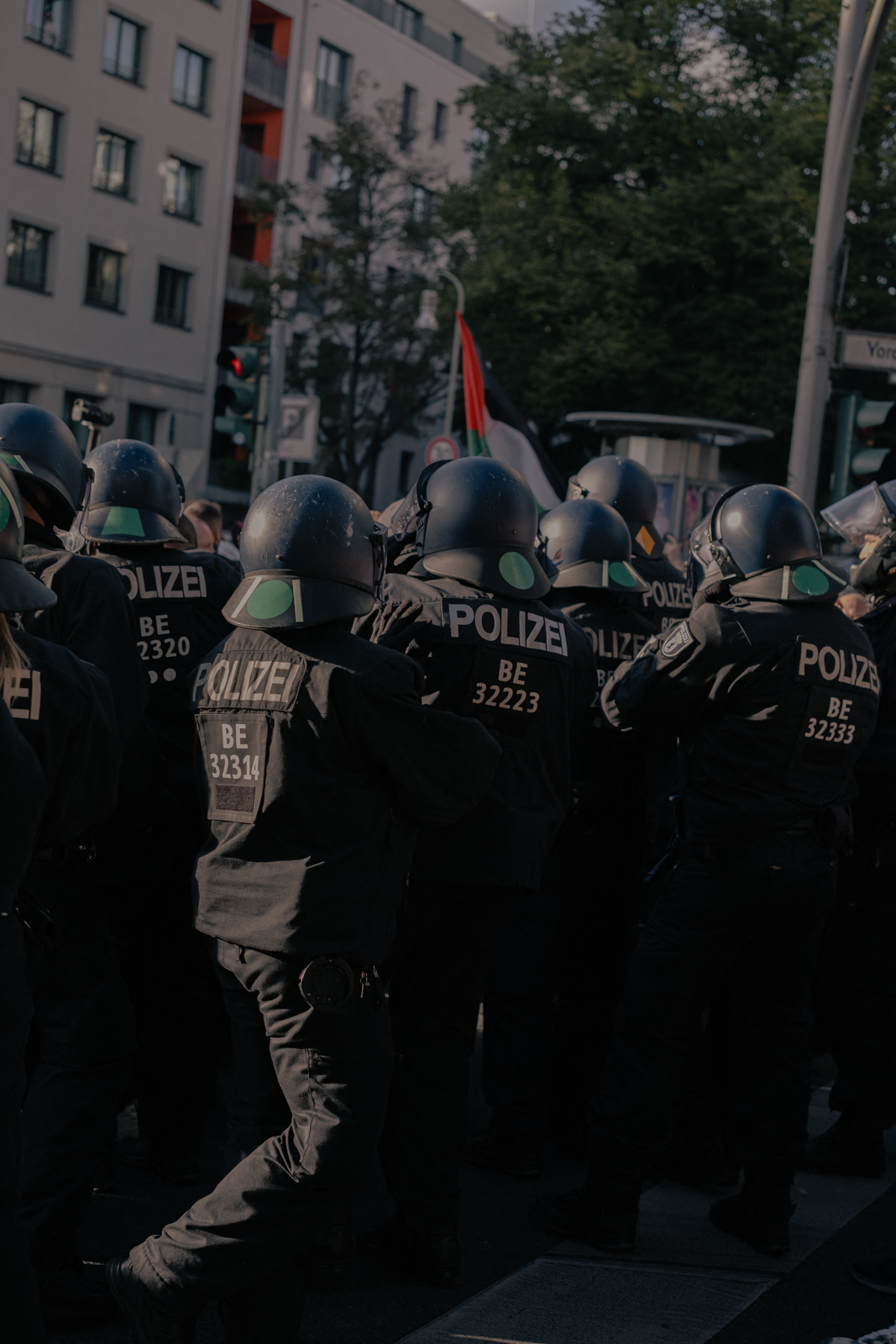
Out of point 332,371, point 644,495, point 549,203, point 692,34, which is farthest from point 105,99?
point 644,495

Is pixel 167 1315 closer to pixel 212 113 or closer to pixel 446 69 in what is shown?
pixel 212 113

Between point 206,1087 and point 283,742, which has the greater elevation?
point 283,742

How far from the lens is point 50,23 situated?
30.5 meters

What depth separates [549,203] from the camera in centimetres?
2911

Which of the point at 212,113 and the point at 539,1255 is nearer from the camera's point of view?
the point at 539,1255

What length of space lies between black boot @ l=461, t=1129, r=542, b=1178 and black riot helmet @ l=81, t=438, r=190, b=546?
7.45 ft

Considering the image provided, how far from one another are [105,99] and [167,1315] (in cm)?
3259

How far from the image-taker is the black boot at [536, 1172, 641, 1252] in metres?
4.25

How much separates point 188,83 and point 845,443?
28.6 metres

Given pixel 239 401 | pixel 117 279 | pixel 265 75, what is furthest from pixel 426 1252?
pixel 265 75

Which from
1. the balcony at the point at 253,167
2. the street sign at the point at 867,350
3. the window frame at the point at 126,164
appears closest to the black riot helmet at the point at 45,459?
the street sign at the point at 867,350

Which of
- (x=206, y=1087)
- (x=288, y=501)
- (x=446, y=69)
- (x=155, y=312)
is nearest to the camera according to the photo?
(x=288, y=501)

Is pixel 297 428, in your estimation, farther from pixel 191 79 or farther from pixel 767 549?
pixel 191 79

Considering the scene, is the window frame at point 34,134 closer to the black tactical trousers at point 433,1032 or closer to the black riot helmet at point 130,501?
the black riot helmet at point 130,501
